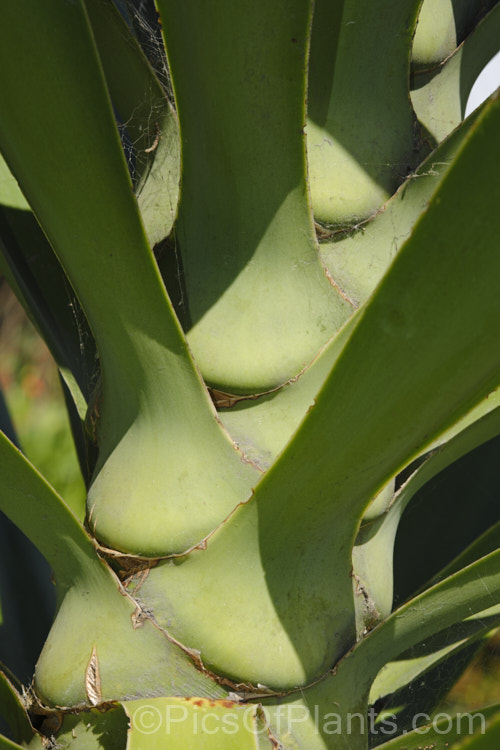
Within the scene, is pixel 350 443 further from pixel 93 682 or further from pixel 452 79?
pixel 452 79

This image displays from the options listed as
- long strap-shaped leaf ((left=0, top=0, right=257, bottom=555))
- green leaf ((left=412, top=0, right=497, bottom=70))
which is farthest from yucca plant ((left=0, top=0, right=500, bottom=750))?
green leaf ((left=412, top=0, right=497, bottom=70))

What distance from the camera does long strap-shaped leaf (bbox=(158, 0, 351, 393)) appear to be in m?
0.52

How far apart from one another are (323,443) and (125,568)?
23cm

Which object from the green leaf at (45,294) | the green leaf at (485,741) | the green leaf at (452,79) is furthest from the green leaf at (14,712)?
the green leaf at (452,79)

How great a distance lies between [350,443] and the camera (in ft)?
1.52

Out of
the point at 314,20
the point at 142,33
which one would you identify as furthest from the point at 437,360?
the point at 142,33

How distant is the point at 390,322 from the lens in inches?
15.3

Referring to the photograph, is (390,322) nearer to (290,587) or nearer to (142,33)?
(290,587)

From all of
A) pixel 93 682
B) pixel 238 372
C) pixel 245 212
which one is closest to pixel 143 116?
pixel 245 212

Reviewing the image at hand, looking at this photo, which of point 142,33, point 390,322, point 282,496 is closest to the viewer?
point 390,322

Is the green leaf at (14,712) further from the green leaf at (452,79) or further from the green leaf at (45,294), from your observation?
the green leaf at (452,79)

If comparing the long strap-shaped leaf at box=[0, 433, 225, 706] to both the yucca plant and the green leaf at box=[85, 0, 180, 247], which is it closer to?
the yucca plant

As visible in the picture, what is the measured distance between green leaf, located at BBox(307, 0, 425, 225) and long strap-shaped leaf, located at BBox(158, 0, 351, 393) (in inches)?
4.2

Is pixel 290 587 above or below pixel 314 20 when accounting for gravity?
below
